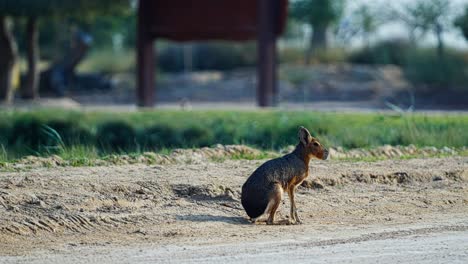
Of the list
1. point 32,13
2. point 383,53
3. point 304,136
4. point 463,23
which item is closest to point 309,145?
point 304,136

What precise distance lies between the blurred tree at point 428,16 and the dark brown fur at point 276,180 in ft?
110

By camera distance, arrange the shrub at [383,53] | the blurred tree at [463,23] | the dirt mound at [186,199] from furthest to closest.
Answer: the shrub at [383,53] → the blurred tree at [463,23] → the dirt mound at [186,199]

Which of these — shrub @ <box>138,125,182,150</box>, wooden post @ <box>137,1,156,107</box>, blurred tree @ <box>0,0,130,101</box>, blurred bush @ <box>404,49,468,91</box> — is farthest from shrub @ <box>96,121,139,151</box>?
blurred bush @ <box>404,49,468,91</box>

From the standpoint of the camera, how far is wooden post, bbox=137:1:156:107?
32188 mm

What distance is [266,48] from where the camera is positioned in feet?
101

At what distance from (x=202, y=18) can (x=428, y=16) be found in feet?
65.5

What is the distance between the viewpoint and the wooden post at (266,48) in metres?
30.7

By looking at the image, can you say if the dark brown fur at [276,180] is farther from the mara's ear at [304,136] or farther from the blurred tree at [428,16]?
the blurred tree at [428,16]

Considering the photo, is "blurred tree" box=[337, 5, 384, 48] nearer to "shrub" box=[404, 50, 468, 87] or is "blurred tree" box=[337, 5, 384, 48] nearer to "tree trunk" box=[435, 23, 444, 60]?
"tree trunk" box=[435, 23, 444, 60]

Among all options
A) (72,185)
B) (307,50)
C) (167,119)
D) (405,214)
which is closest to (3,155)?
(72,185)

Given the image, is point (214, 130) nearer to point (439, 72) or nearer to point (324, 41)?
point (439, 72)

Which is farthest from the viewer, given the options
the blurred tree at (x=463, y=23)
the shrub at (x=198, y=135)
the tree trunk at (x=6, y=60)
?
the blurred tree at (x=463, y=23)

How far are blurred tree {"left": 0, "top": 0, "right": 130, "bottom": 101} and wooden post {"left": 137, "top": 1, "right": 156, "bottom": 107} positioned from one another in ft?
13.6

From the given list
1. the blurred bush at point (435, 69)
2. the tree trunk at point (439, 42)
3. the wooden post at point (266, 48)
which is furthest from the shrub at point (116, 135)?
the tree trunk at point (439, 42)
